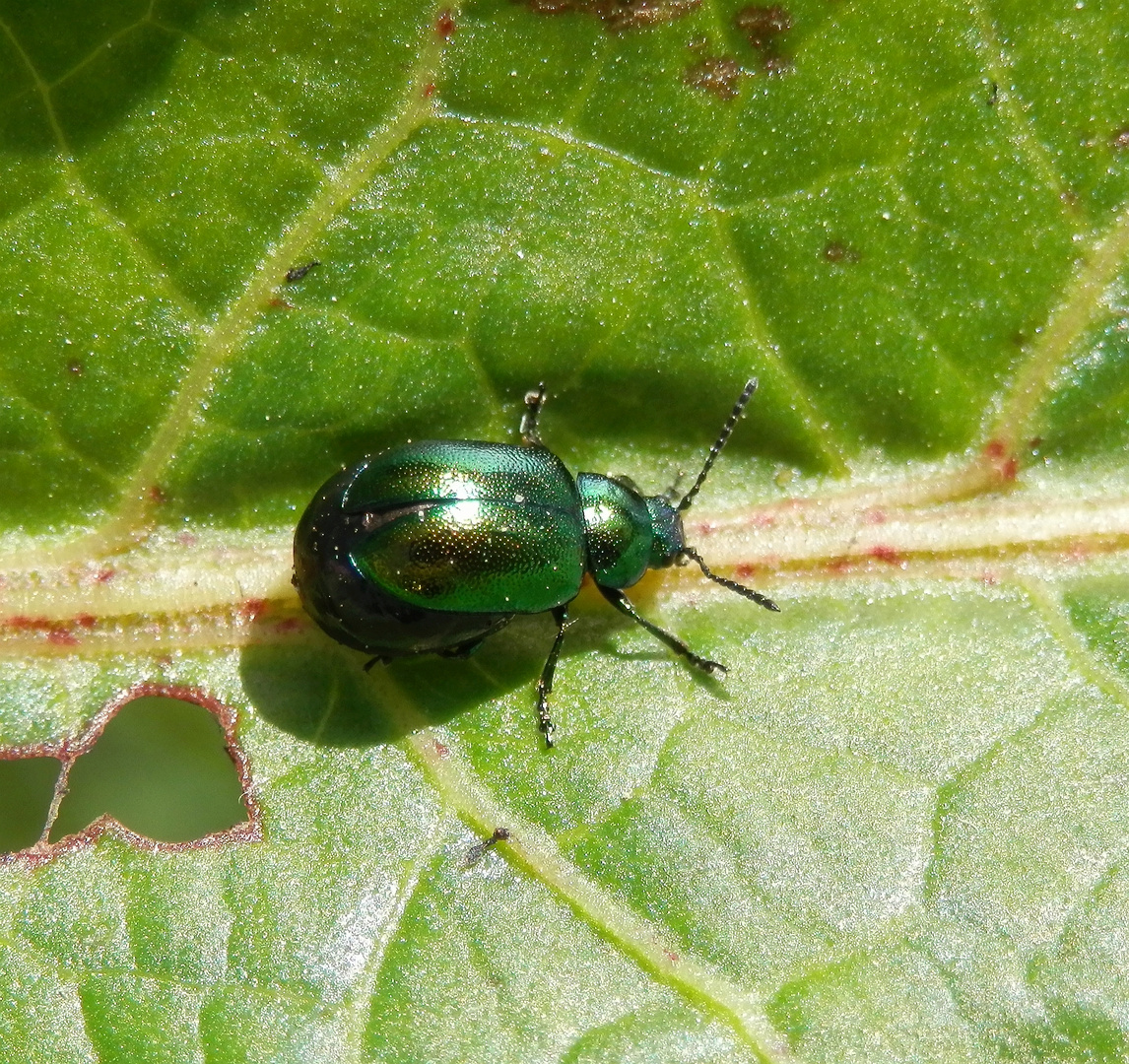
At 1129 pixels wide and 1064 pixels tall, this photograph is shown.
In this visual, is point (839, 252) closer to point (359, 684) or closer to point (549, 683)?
point (549, 683)

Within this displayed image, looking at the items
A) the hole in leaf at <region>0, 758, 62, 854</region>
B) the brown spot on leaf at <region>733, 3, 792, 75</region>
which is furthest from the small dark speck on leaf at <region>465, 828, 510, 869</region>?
the brown spot on leaf at <region>733, 3, 792, 75</region>

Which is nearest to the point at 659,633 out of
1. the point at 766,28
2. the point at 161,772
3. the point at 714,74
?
the point at 714,74

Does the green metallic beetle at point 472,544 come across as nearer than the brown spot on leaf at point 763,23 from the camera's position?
No

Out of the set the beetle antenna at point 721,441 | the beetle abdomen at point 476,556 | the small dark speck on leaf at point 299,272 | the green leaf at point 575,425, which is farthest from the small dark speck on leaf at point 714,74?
the beetle abdomen at point 476,556

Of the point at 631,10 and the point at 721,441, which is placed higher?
the point at 631,10

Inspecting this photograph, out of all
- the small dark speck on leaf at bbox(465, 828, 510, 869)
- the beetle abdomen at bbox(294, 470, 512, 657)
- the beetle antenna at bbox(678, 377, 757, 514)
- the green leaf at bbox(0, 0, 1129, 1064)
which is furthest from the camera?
the beetle antenna at bbox(678, 377, 757, 514)

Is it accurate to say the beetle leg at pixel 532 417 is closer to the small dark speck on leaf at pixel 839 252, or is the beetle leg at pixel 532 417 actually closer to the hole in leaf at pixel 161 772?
the small dark speck on leaf at pixel 839 252

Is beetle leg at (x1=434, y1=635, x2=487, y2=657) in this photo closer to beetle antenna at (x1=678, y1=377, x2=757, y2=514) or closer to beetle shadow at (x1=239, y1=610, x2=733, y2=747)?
beetle shadow at (x1=239, y1=610, x2=733, y2=747)
